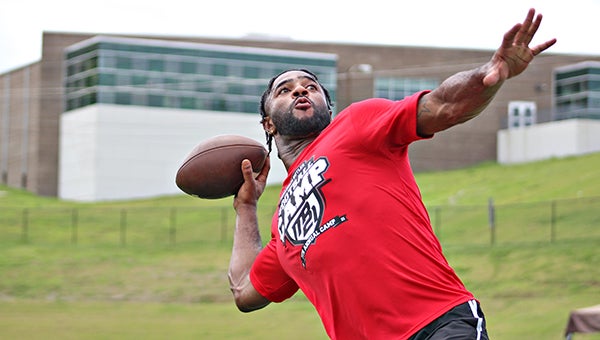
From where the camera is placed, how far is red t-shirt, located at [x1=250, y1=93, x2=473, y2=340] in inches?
155

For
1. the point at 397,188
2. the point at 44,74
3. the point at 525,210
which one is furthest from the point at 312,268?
the point at 44,74

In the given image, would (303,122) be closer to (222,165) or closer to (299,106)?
(299,106)

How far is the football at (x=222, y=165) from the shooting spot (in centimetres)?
532

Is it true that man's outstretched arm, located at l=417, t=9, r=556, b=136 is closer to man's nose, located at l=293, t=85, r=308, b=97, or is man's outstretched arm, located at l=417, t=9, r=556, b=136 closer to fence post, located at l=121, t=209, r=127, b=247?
man's nose, located at l=293, t=85, r=308, b=97

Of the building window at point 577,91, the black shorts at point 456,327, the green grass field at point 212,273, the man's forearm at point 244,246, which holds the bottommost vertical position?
the green grass field at point 212,273

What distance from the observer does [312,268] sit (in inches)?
164

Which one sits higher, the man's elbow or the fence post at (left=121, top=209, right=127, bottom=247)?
the man's elbow

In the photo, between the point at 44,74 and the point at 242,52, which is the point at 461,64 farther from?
the point at 44,74

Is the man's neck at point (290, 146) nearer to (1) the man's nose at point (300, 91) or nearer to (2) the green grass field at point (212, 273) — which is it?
(1) the man's nose at point (300, 91)

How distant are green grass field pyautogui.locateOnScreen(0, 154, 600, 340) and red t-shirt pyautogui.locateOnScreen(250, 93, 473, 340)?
1427 cm

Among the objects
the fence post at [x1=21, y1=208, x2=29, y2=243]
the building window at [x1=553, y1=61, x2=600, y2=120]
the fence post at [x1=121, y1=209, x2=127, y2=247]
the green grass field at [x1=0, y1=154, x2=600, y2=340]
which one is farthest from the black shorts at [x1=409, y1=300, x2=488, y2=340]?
the building window at [x1=553, y1=61, x2=600, y2=120]

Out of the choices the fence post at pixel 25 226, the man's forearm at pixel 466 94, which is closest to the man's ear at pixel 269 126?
the man's forearm at pixel 466 94

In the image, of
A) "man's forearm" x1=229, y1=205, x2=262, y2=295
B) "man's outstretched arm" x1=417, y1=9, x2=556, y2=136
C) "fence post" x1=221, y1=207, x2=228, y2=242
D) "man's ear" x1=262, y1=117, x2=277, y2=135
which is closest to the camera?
"man's outstretched arm" x1=417, y1=9, x2=556, y2=136

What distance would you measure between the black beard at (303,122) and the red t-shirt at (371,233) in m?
0.16
